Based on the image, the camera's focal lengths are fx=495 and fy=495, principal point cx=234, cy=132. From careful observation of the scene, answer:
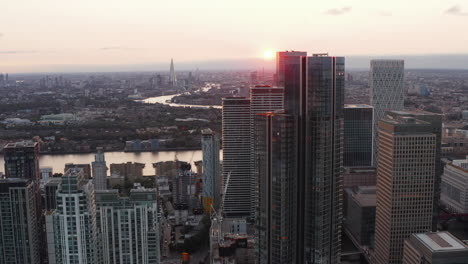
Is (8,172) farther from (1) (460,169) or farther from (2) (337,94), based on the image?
(1) (460,169)

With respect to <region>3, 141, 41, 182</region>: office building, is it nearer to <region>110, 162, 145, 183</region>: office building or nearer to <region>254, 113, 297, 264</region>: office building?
<region>110, 162, 145, 183</region>: office building

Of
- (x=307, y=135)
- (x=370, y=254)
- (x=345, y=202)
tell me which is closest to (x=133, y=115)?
(x=345, y=202)

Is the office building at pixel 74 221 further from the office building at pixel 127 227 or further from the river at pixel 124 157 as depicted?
the river at pixel 124 157

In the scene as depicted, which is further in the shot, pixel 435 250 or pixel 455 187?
pixel 455 187

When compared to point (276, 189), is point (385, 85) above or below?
above

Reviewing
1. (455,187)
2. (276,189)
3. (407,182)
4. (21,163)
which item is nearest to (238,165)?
(407,182)

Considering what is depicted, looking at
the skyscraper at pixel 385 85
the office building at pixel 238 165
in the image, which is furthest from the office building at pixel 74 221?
the skyscraper at pixel 385 85

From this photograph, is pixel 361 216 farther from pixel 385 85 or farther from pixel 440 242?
pixel 385 85
